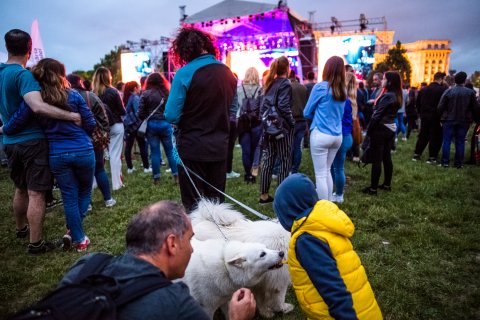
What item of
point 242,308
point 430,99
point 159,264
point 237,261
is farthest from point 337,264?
point 430,99

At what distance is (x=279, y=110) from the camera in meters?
4.64

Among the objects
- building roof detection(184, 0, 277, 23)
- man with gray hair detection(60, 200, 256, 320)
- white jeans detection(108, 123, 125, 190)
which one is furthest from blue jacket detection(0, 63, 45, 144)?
building roof detection(184, 0, 277, 23)

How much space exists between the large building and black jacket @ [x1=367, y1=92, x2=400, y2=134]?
114m

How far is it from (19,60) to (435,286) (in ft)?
15.6

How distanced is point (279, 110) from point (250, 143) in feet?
5.91

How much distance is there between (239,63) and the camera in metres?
20.5

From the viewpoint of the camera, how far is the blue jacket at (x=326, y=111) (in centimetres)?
418

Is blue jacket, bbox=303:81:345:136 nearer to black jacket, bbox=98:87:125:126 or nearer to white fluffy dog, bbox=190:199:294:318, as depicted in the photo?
white fluffy dog, bbox=190:199:294:318

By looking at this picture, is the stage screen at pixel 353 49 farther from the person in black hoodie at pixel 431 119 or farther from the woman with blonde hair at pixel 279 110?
Result: the woman with blonde hair at pixel 279 110

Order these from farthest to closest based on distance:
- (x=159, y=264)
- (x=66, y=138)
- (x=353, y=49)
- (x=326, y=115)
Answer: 1. (x=353, y=49)
2. (x=326, y=115)
3. (x=66, y=138)
4. (x=159, y=264)

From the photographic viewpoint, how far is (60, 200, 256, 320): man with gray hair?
3.39 ft

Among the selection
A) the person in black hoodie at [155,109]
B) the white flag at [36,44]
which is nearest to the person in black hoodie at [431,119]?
the person in black hoodie at [155,109]

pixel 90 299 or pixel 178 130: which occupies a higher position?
pixel 178 130

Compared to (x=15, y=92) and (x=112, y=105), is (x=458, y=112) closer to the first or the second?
(x=112, y=105)
